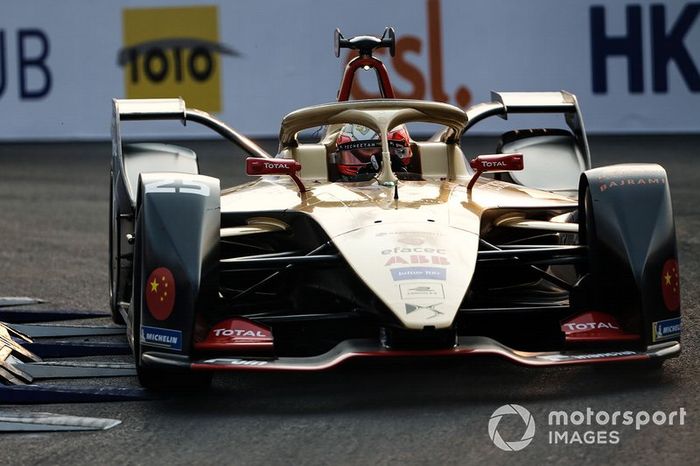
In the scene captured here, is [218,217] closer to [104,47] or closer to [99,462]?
[99,462]

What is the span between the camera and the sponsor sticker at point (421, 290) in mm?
5602

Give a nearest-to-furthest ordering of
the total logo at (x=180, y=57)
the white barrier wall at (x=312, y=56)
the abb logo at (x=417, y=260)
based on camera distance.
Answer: the abb logo at (x=417, y=260), the white barrier wall at (x=312, y=56), the total logo at (x=180, y=57)

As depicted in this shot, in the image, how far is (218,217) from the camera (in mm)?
6117

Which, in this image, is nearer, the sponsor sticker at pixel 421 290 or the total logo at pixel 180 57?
the sponsor sticker at pixel 421 290

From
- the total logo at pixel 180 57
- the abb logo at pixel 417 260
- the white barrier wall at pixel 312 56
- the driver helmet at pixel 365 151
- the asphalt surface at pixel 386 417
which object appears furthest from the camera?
the total logo at pixel 180 57

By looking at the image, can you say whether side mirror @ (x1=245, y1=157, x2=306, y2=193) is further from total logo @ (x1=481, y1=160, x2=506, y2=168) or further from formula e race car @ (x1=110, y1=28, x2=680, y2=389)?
total logo @ (x1=481, y1=160, x2=506, y2=168)

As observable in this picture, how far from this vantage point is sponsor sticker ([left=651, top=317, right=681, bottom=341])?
5969 mm

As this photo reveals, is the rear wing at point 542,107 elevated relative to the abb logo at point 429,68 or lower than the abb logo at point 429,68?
lower

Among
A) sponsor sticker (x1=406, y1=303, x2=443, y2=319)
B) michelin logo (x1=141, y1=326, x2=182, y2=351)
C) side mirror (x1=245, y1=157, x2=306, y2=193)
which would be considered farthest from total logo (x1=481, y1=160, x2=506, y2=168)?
michelin logo (x1=141, y1=326, x2=182, y2=351)

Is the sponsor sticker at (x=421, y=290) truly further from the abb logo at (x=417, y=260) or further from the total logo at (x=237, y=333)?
the total logo at (x=237, y=333)

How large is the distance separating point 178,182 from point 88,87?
1179cm

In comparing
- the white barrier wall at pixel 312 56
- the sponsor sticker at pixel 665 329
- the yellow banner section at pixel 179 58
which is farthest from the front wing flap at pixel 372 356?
the yellow banner section at pixel 179 58

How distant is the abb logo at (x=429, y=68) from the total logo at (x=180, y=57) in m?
Answer: 1.90
